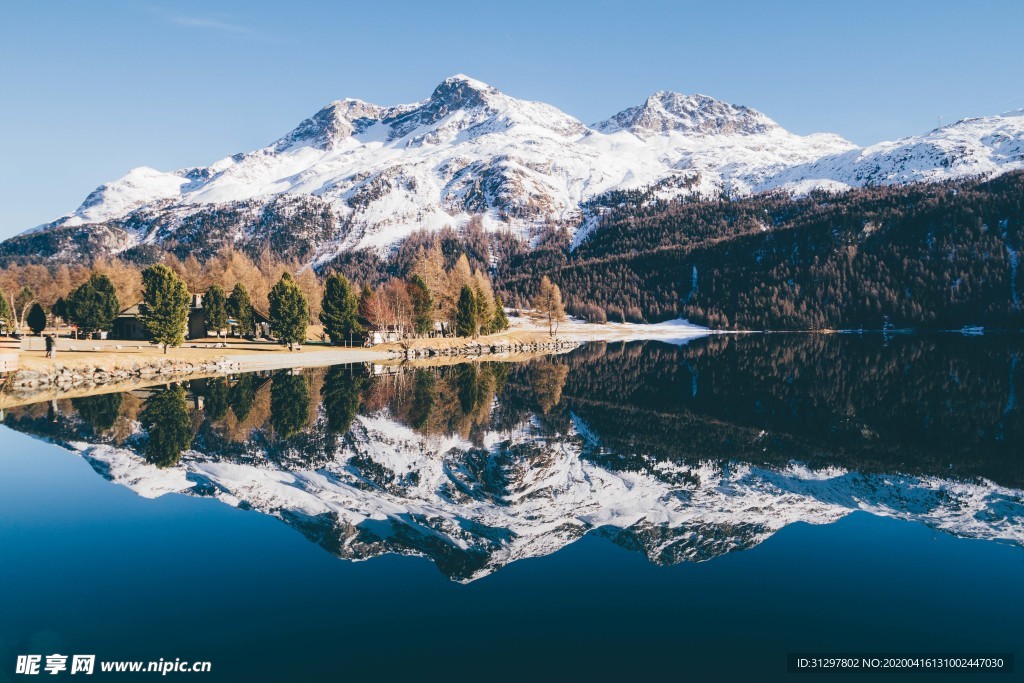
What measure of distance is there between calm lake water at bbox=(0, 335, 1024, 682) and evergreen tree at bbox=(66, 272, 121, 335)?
72283mm

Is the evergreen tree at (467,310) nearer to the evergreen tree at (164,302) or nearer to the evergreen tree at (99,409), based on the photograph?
the evergreen tree at (164,302)

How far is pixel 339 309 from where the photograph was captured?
310 ft

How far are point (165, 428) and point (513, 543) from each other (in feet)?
75.2

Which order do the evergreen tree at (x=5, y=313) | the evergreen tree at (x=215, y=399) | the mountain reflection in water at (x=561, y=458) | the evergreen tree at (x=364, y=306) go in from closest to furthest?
the mountain reflection in water at (x=561, y=458)
the evergreen tree at (x=215, y=399)
the evergreen tree at (x=364, y=306)
the evergreen tree at (x=5, y=313)

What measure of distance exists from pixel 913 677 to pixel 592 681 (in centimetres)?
503

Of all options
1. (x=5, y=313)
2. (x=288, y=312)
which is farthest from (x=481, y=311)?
(x=5, y=313)

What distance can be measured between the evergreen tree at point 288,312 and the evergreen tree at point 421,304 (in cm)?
1738

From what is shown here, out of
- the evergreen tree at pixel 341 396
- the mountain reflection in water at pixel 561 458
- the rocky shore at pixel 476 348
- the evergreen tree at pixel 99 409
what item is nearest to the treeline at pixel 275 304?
the rocky shore at pixel 476 348

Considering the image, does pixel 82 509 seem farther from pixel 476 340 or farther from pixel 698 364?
pixel 476 340

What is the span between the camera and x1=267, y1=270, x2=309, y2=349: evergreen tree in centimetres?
8519

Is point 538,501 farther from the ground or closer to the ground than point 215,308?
closer to the ground

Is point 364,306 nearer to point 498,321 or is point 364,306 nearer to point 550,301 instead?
point 498,321

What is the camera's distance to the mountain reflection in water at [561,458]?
1641 cm

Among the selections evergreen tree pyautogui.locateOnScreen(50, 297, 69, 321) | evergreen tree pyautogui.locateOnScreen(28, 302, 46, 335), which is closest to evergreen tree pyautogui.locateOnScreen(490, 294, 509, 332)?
evergreen tree pyautogui.locateOnScreen(28, 302, 46, 335)
